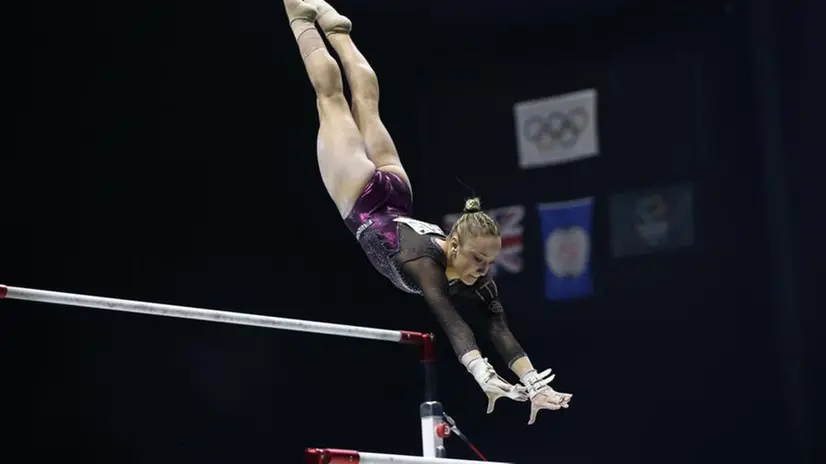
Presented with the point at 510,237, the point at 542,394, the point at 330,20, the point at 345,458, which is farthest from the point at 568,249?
the point at 345,458

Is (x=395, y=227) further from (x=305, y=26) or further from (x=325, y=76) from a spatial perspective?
(x=305, y=26)

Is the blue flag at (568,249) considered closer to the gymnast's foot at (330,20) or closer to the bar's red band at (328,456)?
the gymnast's foot at (330,20)

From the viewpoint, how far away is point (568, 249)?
8.40m

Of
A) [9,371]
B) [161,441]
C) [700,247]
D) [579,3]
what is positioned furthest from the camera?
[579,3]

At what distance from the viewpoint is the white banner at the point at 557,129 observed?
27.7 feet

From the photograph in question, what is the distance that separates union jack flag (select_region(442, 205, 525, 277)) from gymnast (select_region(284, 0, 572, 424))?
10.1 feet

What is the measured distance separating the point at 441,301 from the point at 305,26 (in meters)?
1.78

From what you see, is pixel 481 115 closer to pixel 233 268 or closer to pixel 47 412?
pixel 233 268

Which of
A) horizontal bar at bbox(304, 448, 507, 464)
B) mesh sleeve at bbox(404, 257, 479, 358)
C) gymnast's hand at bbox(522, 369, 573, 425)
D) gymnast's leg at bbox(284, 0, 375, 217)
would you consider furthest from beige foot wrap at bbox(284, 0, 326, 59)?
horizontal bar at bbox(304, 448, 507, 464)

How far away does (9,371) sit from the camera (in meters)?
6.93

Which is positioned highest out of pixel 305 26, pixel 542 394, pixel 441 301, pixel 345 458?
pixel 305 26

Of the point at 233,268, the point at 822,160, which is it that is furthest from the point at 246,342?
the point at 822,160

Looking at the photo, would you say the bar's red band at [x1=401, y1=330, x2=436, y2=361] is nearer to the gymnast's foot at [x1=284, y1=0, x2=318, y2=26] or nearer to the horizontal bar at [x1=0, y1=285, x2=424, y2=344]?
the horizontal bar at [x1=0, y1=285, x2=424, y2=344]

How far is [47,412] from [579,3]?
4845mm
